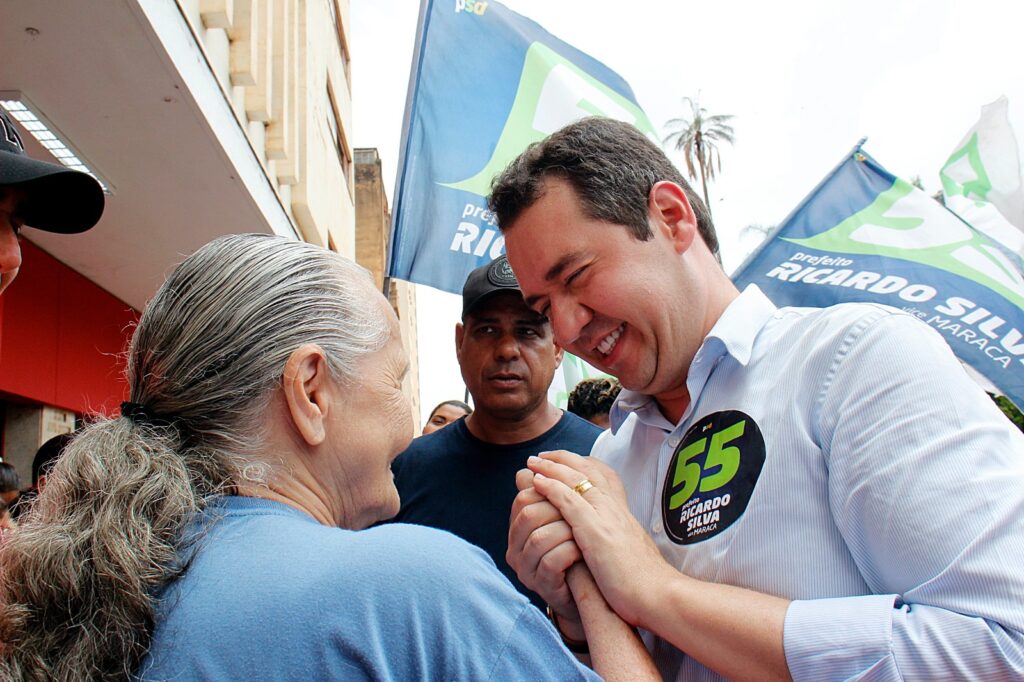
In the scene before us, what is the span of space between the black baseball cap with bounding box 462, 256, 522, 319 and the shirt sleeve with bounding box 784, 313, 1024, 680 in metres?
1.81

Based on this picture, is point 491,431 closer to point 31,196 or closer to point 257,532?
point 31,196

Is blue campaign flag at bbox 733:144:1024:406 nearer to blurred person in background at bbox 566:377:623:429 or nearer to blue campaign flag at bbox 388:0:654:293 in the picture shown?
blurred person in background at bbox 566:377:623:429

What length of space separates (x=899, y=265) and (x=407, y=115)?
10.0ft

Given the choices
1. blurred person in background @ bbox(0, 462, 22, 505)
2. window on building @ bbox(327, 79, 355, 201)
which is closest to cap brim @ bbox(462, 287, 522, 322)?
blurred person in background @ bbox(0, 462, 22, 505)

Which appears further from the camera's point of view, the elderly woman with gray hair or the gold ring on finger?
the gold ring on finger

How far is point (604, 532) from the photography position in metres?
1.42

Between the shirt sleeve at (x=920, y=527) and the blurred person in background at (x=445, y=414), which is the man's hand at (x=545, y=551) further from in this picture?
the blurred person in background at (x=445, y=414)

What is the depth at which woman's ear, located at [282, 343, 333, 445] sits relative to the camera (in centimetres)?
129

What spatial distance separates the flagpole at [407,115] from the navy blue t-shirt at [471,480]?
1056mm

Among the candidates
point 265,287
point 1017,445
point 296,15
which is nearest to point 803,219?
point 1017,445

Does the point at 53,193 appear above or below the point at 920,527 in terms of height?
below

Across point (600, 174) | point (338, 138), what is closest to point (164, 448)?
point (600, 174)

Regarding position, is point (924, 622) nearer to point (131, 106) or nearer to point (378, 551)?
point (378, 551)

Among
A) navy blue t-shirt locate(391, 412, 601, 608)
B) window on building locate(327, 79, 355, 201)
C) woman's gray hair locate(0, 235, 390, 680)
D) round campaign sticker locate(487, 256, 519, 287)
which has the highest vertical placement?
woman's gray hair locate(0, 235, 390, 680)
